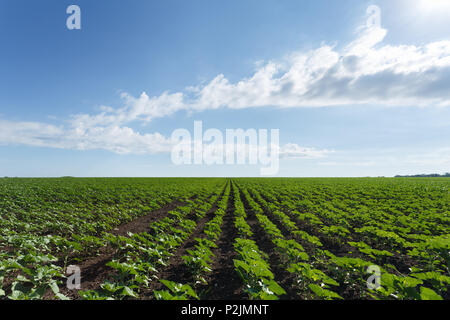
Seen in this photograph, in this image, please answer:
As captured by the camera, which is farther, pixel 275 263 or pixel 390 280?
pixel 275 263

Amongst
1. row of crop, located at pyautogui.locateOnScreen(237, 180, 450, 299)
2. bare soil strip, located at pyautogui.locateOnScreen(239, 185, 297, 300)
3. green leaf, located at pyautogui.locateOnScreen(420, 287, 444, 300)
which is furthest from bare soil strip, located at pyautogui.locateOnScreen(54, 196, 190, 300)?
green leaf, located at pyautogui.locateOnScreen(420, 287, 444, 300)

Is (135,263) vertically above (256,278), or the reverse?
(135,263)

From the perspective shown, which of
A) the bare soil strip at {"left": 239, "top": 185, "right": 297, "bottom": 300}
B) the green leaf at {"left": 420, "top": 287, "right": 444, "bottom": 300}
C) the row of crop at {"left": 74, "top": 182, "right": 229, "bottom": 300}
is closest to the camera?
the green leaf at {"left": 420, "top": 287, "right": 444, "bottom": 300}

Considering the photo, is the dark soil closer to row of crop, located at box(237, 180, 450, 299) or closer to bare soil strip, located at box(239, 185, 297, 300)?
bare soil strip, located at box(239, 185, 297, 300)

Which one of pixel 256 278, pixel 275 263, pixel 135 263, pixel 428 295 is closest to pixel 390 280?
pixel 428 295

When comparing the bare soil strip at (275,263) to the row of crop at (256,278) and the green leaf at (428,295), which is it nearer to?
the row of crop at (256,278)

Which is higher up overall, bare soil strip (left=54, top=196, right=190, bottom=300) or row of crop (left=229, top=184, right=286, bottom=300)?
row of crop (left=229, top=184, right=286, bottom=300)

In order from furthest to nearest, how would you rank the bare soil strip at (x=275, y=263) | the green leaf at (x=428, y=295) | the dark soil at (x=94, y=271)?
the bare soil strip at (x=275, y=263) → the dark soil at (x=94, y=271) → the green leaf at (x=428, y=295)

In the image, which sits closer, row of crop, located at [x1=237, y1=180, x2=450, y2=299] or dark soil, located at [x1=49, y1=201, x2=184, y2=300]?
row of crop, located at [x1=237, y1=180, x2=450, y2=299]

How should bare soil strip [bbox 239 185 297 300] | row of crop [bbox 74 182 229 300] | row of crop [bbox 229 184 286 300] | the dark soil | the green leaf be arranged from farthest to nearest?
1. bare soil strip [bbox 239 185 297 300]
2. the dark soil
3. row of crop [bbox 74 182 229 300]
4. row of crop [bbox 229 184 286 300]
5. the green leaf

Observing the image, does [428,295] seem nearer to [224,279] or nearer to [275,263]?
[275,263]

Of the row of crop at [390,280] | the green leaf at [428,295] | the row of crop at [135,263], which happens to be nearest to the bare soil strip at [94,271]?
the row of crop at [135,263]

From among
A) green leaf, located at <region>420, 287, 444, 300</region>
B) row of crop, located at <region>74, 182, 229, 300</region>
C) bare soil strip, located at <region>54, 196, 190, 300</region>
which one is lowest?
bare soil strip, located at <region>54, 196, 190, 300</region>
